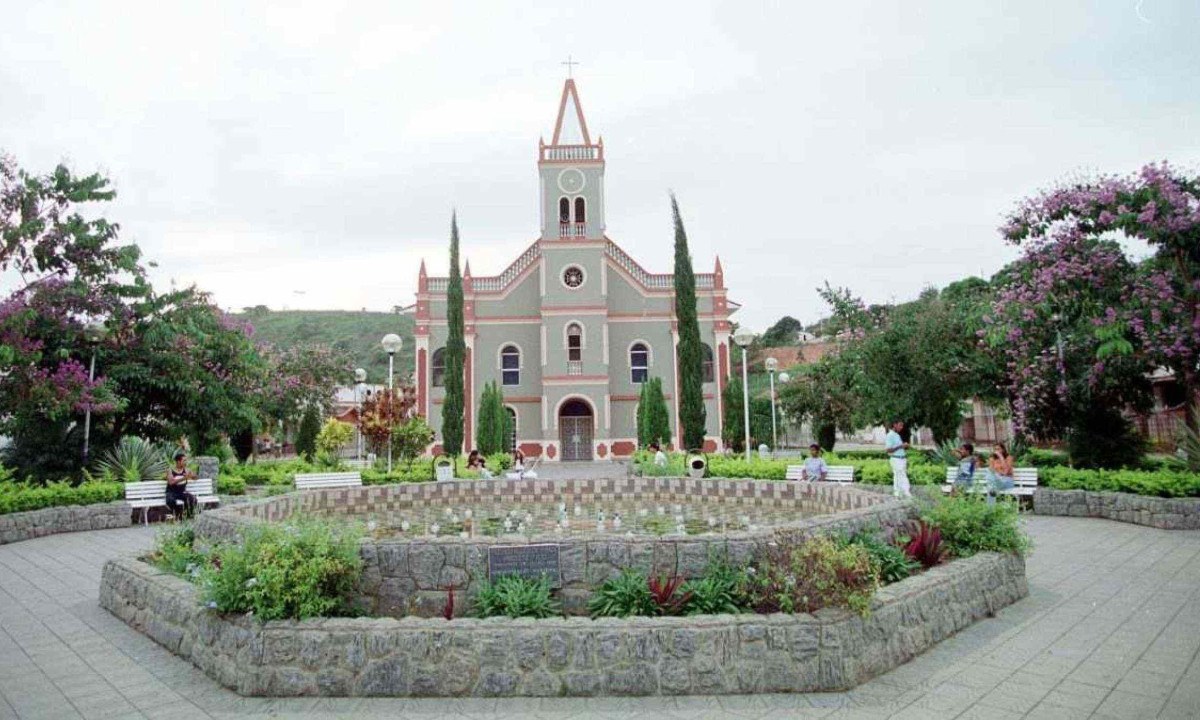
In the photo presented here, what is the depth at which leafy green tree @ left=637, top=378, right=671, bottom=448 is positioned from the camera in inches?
1131

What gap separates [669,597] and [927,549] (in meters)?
3.23

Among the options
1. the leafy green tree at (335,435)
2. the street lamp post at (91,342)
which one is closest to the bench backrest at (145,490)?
the street lamp post at (91,342)

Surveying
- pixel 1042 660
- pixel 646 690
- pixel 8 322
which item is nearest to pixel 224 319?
pixel 8 322

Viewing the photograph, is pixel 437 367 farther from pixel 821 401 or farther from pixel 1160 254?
pixel 1160 254

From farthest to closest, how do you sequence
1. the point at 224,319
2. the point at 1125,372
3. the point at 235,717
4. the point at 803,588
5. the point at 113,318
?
the point at 224,319, the point at 113,318, the point at 1125,372, the point at 803,588, the point at 235,717

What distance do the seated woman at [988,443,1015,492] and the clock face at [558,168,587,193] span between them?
2465 centimetres

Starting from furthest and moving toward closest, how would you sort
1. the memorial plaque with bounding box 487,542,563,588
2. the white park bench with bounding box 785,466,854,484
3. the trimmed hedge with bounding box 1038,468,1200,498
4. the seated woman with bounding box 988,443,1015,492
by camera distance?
the white park bench with bounding box 785,466,854,484
the seated woman with bounding box 988,443,1015,492
the trimmed hedge with bounding box 1038,468,1200,498
the memorial plaque with bounding box 487,542,563,588

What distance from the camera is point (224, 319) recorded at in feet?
60.1

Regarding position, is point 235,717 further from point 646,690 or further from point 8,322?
point 8,322

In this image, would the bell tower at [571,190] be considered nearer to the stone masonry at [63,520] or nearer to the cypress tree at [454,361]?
the cypress tree at [454,361]

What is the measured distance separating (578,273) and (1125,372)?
22.8 m

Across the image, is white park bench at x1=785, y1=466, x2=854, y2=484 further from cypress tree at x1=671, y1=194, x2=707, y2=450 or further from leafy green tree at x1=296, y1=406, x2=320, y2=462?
leafy green tree at x1=296, y1=406, x2=320, y2=462

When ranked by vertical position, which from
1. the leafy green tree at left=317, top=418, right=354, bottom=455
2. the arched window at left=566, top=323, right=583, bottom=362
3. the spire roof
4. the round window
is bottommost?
the leafy green tree at left=317, top=418, right=354, bottom=455

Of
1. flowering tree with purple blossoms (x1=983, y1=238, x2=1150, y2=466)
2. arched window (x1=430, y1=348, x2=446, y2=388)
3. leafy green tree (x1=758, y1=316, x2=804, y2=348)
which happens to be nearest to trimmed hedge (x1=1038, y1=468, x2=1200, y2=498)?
flowering tree with purple blossoms (x1=983, y1=238, x2=1150, y2=466)
